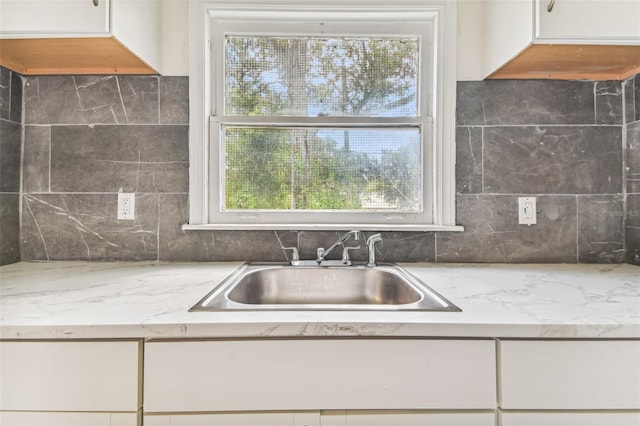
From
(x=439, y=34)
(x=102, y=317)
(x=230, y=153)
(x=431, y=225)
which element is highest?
(x=439, y=34)

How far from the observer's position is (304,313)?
0.74 metres

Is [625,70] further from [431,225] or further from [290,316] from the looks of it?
[290,316]

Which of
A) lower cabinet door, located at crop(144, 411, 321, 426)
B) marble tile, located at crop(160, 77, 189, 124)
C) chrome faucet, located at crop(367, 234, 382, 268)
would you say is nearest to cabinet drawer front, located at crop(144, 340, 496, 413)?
lower cabinet door, located at crop(144, 411, 321, 426)

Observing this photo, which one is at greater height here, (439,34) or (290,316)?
(439,34)

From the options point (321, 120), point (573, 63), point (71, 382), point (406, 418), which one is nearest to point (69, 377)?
point (71, 382)

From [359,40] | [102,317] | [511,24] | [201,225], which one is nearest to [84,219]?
[201,225]

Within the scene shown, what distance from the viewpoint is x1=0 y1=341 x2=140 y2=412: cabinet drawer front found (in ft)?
2.25

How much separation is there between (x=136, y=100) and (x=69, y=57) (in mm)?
257

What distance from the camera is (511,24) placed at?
1155 millimetres

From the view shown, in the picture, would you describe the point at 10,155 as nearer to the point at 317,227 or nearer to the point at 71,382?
the point at 71,382

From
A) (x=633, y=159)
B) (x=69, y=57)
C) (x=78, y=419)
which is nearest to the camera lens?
(x=78, y=419)

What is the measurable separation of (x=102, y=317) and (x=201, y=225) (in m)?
0.66

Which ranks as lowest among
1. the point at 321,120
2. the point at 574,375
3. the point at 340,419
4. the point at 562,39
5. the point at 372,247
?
the point at 340,419

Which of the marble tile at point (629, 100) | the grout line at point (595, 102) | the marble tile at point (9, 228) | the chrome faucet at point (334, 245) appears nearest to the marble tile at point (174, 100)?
the marble tile at point (9, 228)
